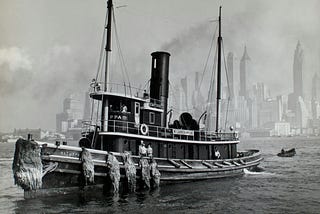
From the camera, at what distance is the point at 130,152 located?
14.2 m

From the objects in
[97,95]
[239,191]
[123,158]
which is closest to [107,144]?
[123,158]

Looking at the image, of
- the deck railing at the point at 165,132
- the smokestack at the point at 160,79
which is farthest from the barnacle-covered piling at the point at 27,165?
the smokestack at the point at 160,79

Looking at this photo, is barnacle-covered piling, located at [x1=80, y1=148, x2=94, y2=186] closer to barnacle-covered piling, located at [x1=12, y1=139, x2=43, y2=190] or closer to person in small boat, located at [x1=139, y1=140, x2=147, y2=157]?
barnacle-covered piling, located at [x1=12, y1=139, x2=43, y2=190]

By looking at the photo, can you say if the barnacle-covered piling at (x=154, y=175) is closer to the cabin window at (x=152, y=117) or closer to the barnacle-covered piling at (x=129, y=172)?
the barnacle-covered piling at (x=129, y=172)

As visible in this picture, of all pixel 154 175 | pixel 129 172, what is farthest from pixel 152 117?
pixel 129 172

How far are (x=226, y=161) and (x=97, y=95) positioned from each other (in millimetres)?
8247

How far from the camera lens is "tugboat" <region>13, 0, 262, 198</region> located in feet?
38.9

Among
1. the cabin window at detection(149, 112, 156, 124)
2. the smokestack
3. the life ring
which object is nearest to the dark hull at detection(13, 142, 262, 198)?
the life ring

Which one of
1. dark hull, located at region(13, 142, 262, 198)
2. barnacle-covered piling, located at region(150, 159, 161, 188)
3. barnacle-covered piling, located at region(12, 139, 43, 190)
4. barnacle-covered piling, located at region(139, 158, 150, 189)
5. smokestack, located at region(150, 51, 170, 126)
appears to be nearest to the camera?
barnacle-covered piling, located at region(12, 139, 43, 190)

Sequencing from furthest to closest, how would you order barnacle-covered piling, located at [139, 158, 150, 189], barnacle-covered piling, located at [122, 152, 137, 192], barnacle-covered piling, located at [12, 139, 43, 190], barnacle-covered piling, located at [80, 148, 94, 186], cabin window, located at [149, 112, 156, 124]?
1. cabin window, located at [149, 112, 156, 124]
2. barnacle-covered piling, located at [139, 158, 150, 189]
3. barnacle-covered piling, located at [122, 152, 137, 192]
4. barnacle-covered piling, located at [80, 148, 94, 186]
5. barnacle-covered piling, located at [12, 139, 43, 190]

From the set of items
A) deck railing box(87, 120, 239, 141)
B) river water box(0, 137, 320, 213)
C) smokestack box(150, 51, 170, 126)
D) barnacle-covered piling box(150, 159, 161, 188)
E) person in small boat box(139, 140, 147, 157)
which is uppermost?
smokestack box(150, 51, 170, 126)

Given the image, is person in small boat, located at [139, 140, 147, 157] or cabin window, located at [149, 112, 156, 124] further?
cabin window, located at [149, 112, 156, 124]

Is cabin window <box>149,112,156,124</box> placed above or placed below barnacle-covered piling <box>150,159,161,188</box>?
above

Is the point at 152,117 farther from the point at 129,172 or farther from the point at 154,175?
the point at 129,172
